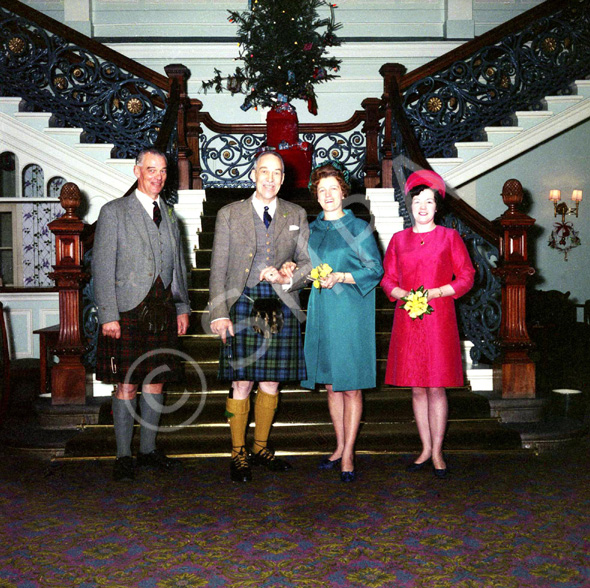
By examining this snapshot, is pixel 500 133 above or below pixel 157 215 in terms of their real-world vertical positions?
above

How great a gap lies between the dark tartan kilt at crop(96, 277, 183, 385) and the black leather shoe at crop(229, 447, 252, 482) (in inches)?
23.3

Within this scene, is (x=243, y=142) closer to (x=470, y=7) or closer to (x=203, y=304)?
(x=203, y=304)

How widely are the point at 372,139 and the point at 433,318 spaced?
10.9 ft

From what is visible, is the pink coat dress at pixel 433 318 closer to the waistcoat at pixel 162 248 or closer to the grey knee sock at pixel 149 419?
the waistcoat at pixel 162 248

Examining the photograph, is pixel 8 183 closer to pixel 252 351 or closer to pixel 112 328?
pixel 112 328

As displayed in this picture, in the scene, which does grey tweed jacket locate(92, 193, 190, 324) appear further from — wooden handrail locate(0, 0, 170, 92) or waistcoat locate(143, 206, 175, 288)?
wooden handrail locate(0, 0, 170, 92)

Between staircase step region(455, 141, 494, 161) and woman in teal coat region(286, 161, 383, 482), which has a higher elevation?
staircase step region(455, 141, 494, 161)

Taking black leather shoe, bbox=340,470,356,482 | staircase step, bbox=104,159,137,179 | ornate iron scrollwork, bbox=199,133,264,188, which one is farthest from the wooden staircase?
ornate iron scrollwork, bbox=199,133,264,188

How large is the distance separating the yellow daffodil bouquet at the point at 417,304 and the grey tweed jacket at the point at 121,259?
1.38 m

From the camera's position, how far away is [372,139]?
6.49m

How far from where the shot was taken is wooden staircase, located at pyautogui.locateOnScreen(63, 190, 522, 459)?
4094 mm

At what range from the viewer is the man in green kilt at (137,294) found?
3482 mm

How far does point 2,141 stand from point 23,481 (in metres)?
3.83

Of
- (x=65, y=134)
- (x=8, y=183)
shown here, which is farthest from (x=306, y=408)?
(x=8, y=183)
